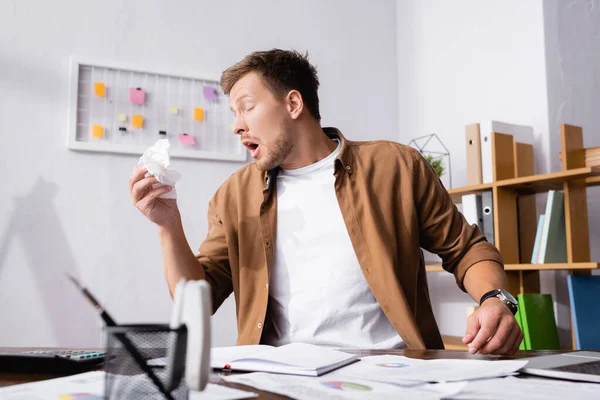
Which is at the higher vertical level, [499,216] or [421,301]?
[499,216]

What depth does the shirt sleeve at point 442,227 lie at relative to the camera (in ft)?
4.98

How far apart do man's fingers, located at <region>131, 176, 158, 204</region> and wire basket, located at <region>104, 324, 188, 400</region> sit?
0.76 metres

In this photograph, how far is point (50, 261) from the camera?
2.52m

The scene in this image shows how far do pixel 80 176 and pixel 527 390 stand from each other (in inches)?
90.2

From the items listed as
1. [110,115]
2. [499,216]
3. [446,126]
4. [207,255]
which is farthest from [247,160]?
[207,255]

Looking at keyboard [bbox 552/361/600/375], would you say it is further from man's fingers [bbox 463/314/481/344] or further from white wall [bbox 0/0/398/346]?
white wall [bbox 0/0/398/346]

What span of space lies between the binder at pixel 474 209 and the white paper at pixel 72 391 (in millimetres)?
2016

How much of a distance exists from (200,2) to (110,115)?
72cm

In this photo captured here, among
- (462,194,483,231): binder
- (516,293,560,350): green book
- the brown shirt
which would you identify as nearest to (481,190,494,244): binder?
(462,194,483,231): binder

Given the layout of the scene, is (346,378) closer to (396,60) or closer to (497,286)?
(497,286)

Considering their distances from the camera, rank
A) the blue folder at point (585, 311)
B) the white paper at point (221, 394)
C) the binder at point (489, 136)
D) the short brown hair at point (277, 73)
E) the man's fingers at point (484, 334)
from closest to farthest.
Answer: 1. the white paper at point (221, 394)
2. the man's fingers at point (484, 334)
3. the short brown hair at point (277, 73)
4. the blue folder at point (585, 311)
5. the binder at point (489, 136)

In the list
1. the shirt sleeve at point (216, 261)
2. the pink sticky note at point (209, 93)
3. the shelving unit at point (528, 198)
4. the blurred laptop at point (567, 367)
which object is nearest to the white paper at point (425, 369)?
the blurred laptop at point (567, 367)

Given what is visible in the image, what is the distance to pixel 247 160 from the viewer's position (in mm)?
2967

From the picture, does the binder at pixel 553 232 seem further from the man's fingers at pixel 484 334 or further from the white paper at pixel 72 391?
the white paper at pixel 72 391
